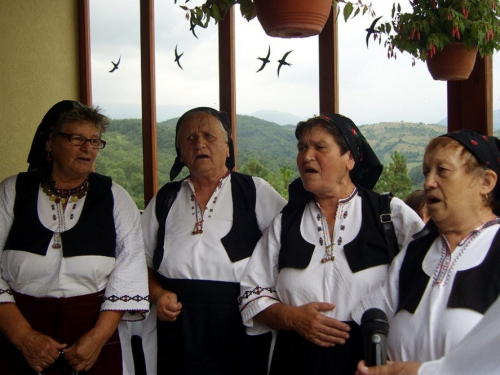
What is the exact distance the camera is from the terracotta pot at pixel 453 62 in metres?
2.60

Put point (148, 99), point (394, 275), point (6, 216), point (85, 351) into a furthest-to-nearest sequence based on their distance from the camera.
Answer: point (148, 99) < point (6, 216) < point (85, 351) < point (394, 275)

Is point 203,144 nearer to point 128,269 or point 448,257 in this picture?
point 128,269

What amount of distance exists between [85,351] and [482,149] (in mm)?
1652

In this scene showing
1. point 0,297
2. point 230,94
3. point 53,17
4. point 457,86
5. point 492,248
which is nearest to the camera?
point 492,248

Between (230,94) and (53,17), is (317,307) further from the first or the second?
(53,17)

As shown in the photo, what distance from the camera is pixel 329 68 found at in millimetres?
3410

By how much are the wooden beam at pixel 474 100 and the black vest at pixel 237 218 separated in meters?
1.06

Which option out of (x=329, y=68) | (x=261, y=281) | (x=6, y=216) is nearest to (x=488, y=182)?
(x=261, y=281)

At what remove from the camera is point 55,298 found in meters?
A: 2.40

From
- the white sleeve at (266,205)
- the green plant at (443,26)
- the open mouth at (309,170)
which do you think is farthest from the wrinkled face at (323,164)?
the green plant at (443,26)

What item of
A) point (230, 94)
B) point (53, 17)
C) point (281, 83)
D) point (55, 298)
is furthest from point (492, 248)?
point (53, 17)

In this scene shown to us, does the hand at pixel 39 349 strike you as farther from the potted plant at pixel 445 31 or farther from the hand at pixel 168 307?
the potted plant at pixel 445 31

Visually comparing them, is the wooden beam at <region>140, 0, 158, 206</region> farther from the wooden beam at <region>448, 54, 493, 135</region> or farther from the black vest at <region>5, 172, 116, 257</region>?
the wooden beam at <region>448, 54, 493, 135</region>

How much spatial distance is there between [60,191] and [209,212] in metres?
0.64
